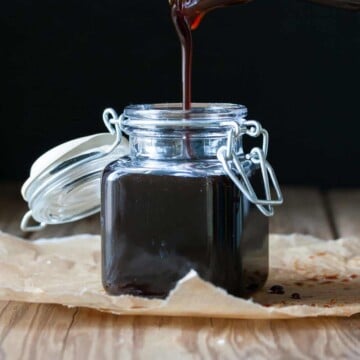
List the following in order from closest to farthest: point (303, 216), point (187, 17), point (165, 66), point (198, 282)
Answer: point (198, 282) < point (187, 17) < point (303, 216) < point (165, 66)

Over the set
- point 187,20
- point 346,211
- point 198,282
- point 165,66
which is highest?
point 187,20

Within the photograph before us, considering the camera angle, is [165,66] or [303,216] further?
[165,66]

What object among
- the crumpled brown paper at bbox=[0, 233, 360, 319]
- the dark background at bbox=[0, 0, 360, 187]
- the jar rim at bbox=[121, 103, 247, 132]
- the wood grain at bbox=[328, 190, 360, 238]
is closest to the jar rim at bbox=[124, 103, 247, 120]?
the jar rim at bbox=[121, 103, 247, 132]

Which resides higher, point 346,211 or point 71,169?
point 71,169

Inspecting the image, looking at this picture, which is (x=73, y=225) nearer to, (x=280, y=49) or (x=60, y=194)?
(x=60, y=194)

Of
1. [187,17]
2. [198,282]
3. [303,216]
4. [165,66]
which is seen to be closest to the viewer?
[198,282]

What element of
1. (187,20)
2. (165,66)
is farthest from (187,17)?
(165,66)

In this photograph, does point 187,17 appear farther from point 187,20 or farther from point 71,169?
point 71,169

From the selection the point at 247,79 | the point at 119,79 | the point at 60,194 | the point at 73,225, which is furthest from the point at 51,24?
the point at 60,194
